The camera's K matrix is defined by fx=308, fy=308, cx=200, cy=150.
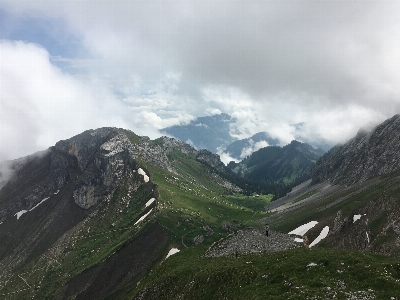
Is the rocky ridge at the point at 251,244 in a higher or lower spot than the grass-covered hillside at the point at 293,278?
higher

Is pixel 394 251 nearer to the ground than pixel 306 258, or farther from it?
nearer to the ground

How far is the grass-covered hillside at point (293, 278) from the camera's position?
43938mm

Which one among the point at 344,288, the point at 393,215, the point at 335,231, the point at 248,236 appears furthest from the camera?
the point at 335,231

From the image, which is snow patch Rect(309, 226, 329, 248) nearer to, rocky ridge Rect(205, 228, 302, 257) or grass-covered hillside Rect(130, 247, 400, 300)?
rocky ridge Rect(205, 228, 302, 257)

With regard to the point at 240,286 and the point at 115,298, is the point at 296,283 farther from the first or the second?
the point at 115,298

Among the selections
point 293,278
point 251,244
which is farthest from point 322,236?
point 293,278

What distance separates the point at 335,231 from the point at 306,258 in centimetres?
13005

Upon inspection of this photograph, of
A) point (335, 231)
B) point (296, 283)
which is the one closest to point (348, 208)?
point (335, 231)

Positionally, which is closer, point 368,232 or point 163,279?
point 163,279

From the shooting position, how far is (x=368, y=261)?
50781mm

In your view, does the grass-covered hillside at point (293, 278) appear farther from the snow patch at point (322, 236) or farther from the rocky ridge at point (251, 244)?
the snow patch at point (322, 236)

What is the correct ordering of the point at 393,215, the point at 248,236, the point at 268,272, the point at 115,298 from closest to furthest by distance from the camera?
the point at 268,272, the point at 248,236, the point at 393,215, the point at 115,298

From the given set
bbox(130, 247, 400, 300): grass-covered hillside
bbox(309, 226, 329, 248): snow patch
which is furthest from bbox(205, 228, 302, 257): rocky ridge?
bbox(309, 226, 329, 248): snow patch

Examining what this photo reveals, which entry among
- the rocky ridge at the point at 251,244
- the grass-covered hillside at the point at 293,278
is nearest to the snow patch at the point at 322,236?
the rocky ridge at the point at 251,244
